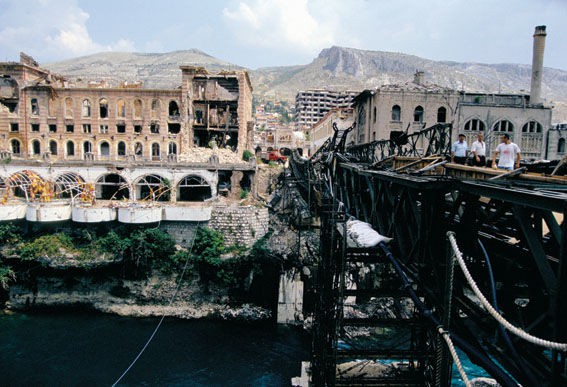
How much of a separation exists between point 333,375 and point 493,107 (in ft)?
102

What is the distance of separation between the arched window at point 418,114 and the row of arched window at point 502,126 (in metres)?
4.01

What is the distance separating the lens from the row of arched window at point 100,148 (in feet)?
141

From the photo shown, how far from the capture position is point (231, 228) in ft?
98.1

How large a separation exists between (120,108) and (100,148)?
5129mm

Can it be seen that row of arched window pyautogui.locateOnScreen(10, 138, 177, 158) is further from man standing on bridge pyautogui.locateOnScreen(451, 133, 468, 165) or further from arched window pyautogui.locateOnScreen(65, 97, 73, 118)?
man standing on bridge pyautogui.locateOnScreen(451, 133, 468, 165)

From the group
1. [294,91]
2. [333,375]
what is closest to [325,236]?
[333,375]

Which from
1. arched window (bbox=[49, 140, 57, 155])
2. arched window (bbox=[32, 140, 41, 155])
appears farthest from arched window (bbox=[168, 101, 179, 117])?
arched window (bbox=[32, 140, 41, 155])

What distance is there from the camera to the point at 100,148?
4362 cm

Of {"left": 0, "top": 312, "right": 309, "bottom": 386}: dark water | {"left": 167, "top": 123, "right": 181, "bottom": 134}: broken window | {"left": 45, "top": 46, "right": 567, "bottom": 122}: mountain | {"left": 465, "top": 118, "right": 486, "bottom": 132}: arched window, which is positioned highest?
{"left": 45, "top": 46, "right": 567, "bottom": 122}: mountain

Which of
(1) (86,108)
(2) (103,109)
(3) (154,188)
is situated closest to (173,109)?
(2) (103,109)

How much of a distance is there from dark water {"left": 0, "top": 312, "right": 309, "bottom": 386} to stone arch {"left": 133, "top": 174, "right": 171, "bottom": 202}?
1018 centimetres

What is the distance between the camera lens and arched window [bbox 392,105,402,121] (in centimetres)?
3331

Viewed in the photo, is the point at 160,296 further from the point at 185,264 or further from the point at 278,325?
the point at 278,325

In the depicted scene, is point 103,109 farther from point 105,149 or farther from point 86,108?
point 105,149
